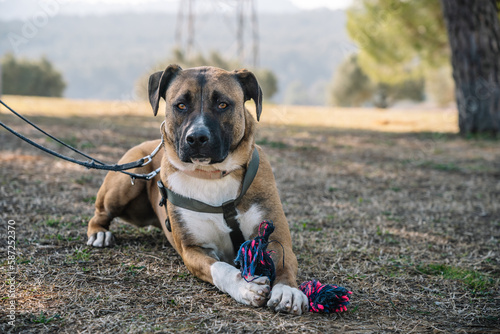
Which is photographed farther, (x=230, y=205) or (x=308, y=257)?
(x=308, y=257)

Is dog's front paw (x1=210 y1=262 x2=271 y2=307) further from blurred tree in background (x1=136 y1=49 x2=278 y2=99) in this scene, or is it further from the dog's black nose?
blurred tree in background (x1=136 y1=49 x2=278 y2=99)

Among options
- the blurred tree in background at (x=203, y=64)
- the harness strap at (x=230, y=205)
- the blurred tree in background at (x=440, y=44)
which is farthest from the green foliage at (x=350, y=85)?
the harness strap at (x=230, y=205)

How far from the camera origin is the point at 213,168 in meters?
3.15

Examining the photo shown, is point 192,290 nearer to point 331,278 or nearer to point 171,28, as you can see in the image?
point 331,278

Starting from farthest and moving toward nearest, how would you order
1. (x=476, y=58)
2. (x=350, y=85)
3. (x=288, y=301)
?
(x=350, y=85) → (x=476, y=58) → (x=288, y=301)

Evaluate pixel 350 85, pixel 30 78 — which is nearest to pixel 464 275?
pixel 30 78

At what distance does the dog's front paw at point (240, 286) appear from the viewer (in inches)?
104

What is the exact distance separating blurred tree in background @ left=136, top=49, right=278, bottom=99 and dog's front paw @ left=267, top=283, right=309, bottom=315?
1144 centimetres

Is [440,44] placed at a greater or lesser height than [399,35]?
lesser

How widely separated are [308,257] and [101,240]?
5.44 ft

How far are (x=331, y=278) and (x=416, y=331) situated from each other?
90 cm

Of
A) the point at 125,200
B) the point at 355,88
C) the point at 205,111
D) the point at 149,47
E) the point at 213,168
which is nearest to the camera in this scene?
the point at 205,111

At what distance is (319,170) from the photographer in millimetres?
7496

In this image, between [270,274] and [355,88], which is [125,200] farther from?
[355,88]
